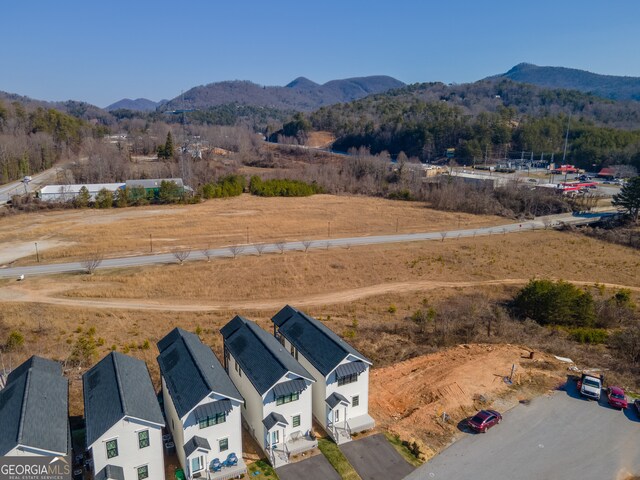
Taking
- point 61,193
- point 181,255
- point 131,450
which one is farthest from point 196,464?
point 61,193

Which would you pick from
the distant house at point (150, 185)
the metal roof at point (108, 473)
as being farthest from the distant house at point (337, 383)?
the distant house at point (150, 185)

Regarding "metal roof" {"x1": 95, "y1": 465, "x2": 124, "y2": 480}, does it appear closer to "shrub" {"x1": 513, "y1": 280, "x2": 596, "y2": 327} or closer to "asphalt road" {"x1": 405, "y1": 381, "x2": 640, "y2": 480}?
"asphalt road" {"x1": 405, "y1": 381, "x2": 640, "y2": 480}

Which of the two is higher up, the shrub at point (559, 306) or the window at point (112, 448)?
the window at point (112, 448)

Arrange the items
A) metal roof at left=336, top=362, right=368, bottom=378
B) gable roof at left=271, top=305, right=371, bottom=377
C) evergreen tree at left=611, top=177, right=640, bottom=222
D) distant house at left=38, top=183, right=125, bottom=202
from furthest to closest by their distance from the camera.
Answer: distant house at left=38, top=183, right=125, bottom=202 < evergreen tree at left=611, top=177, right=640, bottom=222 < gable roof at left=271, top=305, right=371, bottom=377 < metal roof at left=336, top=362, right=368, bottom=378

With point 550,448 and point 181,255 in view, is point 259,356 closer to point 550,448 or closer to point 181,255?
point 550,448

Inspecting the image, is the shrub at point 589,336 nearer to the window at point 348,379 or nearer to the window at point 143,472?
the window at point 348,379

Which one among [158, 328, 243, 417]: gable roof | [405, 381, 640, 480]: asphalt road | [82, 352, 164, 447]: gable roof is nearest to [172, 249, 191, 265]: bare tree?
[158, 328, 243, 417]: gable roof
